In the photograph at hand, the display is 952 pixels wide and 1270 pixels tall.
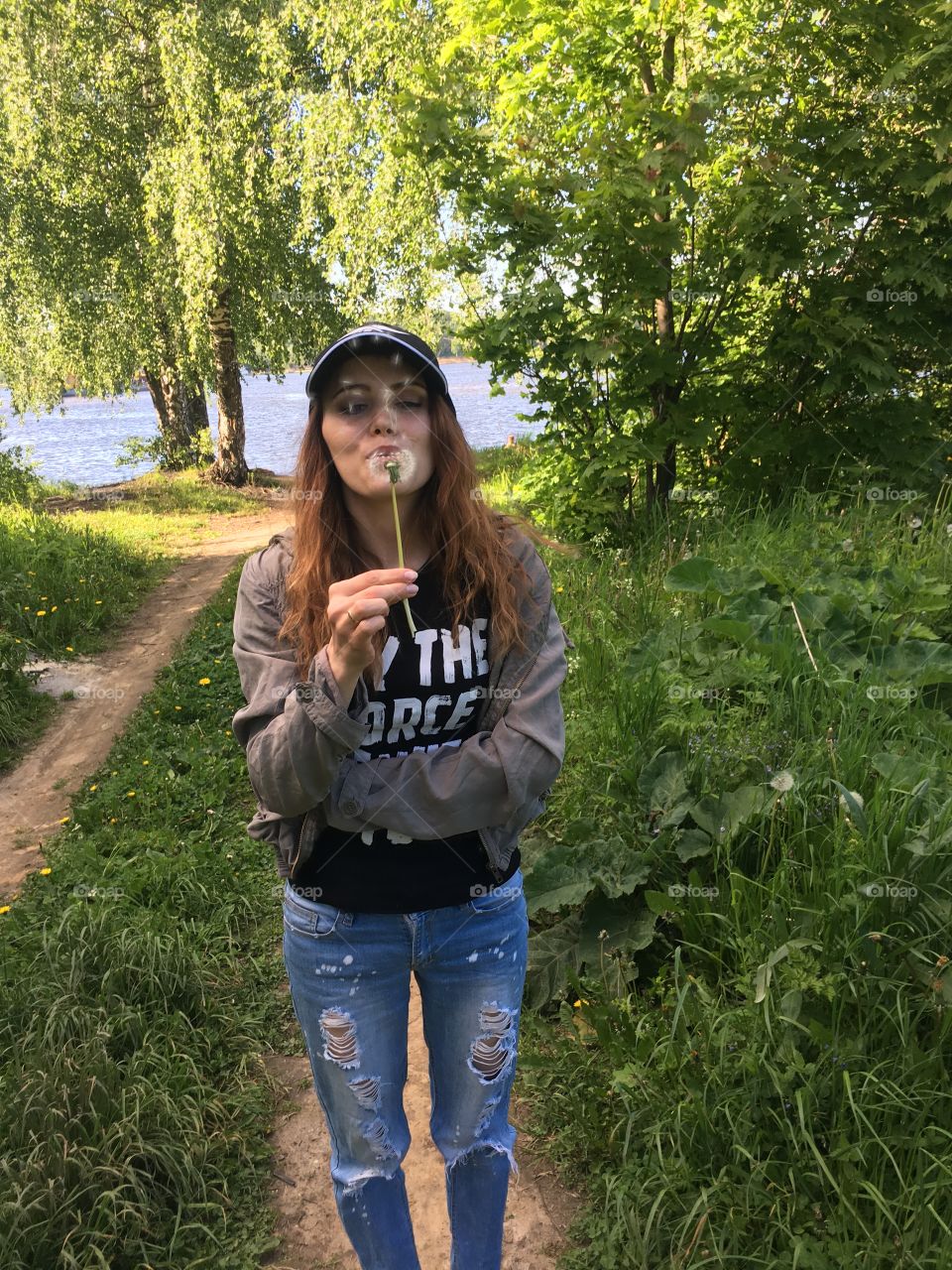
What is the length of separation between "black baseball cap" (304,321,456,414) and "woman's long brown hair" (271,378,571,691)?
2.6 inches

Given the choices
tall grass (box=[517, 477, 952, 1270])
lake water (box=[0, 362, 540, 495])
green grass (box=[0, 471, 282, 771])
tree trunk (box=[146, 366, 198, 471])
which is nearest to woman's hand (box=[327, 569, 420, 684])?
lake water (box=[0, 362, 540, 495])

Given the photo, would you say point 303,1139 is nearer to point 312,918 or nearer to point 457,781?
point 312,918

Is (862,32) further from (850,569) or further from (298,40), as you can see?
(298,40)

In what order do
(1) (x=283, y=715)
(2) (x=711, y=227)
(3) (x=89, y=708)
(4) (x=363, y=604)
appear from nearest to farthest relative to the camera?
(4) (x=363, y=604), (1) (x=283, y=715), (2) (x=711, y=227), (3) (x=89, y=708)

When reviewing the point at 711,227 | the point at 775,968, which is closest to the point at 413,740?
the point at 775,968

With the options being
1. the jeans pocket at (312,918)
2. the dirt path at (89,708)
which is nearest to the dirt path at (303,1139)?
the dirt path at (89,708)

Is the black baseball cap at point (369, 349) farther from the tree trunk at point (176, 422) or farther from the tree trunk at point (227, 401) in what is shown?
the tree trunk at point (176, 422)

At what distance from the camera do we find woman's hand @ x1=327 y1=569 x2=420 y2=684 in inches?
48.2

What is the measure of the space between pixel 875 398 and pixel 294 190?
8.54 meters

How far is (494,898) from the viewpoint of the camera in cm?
164

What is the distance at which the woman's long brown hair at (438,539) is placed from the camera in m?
1.57

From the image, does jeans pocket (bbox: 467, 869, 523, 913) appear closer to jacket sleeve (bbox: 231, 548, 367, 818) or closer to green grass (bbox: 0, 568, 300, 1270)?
jacket sleeve (bbox: 231, 548, 367, 818)

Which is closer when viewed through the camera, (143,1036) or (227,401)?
(143,1036)

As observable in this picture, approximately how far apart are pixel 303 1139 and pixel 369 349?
2469mm
